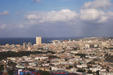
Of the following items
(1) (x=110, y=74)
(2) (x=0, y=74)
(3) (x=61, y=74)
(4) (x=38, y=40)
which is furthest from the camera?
(4) (x=38, y=40)

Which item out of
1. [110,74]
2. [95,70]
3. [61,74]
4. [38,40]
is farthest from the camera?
[38,40]

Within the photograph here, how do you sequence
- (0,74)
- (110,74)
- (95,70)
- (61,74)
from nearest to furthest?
(0,74) → (61,74) → (110,74) → (95,70)

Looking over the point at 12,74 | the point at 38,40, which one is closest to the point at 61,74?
the point at 12,74

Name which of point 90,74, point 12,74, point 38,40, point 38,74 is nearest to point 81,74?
point 90,74

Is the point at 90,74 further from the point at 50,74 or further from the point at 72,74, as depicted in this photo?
the point at 50,74

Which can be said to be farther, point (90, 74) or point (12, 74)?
point (90, 74)

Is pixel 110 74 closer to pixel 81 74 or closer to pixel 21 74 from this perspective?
pixel 81 74

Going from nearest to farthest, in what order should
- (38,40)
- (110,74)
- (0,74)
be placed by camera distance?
(0,74) → (110,74) → (38,40)

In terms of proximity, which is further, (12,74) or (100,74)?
(100,74)

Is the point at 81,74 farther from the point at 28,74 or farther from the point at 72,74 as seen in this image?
the point at 28,74
